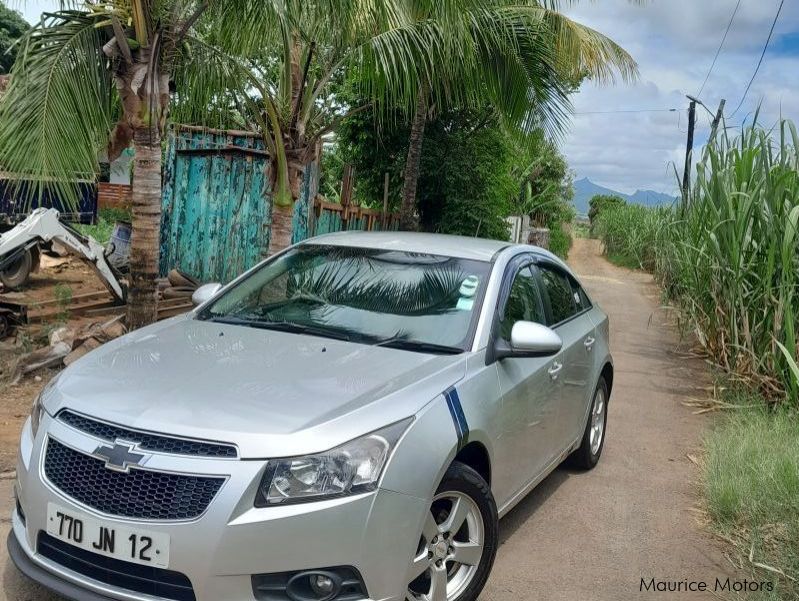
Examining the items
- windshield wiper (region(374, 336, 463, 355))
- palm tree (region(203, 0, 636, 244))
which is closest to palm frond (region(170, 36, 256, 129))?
palm tree (region(203, 0, 636, 244))

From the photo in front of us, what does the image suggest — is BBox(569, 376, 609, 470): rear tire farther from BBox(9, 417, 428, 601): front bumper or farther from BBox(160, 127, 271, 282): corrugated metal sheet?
BBox(160, 127, 271, 282): corrugated metal sheet

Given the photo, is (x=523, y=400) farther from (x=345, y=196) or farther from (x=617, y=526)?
(x=345, y=196)

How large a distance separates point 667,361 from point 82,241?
24.2 feet

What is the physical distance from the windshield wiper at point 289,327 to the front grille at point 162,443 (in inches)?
46.8

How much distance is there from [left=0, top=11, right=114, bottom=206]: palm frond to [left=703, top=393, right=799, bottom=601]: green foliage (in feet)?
18.1

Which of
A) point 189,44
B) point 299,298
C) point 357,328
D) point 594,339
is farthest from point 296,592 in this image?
point 189,44

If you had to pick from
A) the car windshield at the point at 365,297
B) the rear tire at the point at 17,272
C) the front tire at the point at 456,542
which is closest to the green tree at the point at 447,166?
the rear tire at the point at 17,272

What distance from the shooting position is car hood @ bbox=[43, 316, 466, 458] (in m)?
2.92

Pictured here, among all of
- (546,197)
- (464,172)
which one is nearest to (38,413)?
(464,172)

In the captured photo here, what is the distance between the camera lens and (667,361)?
10.5 metres

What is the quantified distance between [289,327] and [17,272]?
7269mm

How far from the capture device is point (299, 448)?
113 inches

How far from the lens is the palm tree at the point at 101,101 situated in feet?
21.6

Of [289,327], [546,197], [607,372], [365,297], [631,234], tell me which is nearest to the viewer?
[289,327]
